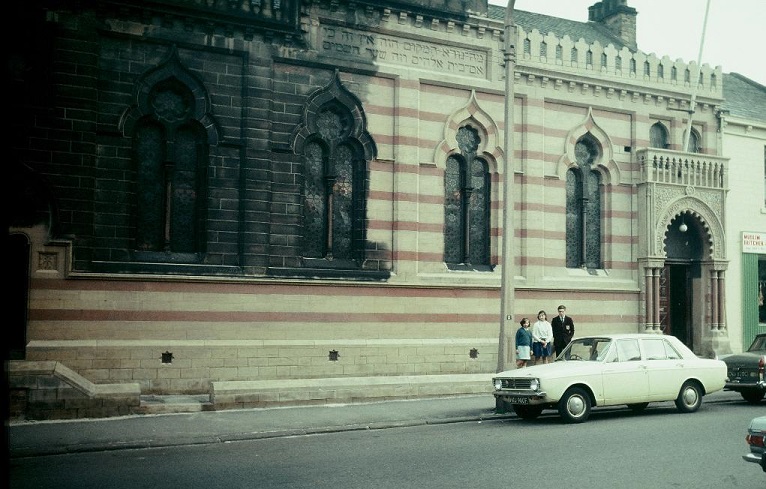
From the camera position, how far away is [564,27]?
28797 mm

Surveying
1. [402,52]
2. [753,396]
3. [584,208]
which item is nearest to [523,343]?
[753,396]

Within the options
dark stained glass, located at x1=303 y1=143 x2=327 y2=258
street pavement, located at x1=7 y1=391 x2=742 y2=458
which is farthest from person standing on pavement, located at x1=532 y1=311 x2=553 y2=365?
dark stained glass, located at x1=303 y1=143 x2=327 y2=258

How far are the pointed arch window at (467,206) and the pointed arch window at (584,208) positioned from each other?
9.62ft

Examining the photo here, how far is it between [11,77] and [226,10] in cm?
498

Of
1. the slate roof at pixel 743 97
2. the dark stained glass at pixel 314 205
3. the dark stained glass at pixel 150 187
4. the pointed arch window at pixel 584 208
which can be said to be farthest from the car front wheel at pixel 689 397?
the slate roof at pixel 743 97

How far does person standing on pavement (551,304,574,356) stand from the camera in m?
21.6

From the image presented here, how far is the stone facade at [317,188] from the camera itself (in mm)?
17891

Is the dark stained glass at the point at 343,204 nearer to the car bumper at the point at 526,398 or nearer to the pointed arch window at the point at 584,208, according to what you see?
the car bumper at the point at 526,398

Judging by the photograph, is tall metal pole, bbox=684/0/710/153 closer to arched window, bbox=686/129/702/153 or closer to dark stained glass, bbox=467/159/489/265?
arched window, bbox=686/129/702/153

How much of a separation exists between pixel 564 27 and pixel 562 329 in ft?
39.5

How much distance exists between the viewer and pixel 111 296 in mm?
A: 18016

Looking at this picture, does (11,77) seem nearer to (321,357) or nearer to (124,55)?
(124,55)

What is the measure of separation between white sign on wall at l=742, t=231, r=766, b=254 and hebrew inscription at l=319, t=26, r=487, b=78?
428 inches

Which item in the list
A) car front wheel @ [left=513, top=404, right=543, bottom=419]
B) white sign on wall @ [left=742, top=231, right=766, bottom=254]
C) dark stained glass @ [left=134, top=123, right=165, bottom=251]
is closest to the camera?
car front wheel @ [left=513, top=404, right=543, bottom=419]
